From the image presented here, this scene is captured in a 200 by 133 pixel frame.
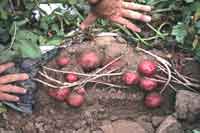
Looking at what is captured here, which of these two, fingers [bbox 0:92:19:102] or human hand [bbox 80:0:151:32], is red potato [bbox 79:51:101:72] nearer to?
fingers [bbox 0:92:19:102]

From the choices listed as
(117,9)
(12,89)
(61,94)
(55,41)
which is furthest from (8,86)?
(117,9)

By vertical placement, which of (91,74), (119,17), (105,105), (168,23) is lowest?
(105,105)

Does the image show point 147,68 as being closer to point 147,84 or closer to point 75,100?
point 147,84

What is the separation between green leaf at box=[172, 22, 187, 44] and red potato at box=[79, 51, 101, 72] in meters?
0.43

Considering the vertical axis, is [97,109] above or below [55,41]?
below

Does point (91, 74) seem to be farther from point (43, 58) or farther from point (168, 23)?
point (168, 23)

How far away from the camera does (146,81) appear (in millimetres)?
2582

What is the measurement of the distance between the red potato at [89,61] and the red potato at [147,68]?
0.23 meters

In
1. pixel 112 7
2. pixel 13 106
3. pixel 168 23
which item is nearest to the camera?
pixel 112 7

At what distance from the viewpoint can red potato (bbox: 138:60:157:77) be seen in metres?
2.56

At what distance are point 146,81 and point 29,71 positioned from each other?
0.62 metres

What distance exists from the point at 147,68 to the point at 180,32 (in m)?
0.26

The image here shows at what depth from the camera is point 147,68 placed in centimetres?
256

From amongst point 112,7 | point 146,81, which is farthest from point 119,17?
point 146,81
